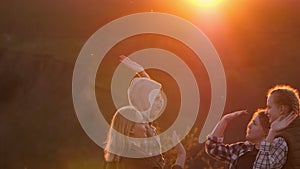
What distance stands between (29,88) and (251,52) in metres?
7.12

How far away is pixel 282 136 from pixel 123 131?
111 cm

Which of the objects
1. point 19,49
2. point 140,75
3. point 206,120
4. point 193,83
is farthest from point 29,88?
point 140,75

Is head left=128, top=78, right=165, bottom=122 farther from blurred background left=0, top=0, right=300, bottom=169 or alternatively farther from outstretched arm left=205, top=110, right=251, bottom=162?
blurred background left=0, top=0, right=300, bottom=169

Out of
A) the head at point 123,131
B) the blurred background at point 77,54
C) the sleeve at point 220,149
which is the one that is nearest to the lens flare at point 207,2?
the blurred background at point 77,54

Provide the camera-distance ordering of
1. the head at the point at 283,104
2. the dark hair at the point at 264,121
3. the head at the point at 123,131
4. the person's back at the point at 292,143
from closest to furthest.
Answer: the head at the point at 123,131, the person's back at the point at 292,143, the head at the point at 283,104, the dark hair at the point at 264,121

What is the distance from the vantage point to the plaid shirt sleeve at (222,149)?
5.01 metres

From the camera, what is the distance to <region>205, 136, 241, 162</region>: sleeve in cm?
504

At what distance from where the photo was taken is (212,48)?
19.8 metres

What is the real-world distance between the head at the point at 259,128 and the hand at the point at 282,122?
192 mm

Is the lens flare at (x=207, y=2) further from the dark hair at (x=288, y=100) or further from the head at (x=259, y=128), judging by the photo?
the dark hair at (x=288, y=100)

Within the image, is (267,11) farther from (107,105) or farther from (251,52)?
(107,105)

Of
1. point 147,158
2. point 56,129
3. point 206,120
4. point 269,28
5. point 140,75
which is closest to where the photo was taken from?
point 147,158

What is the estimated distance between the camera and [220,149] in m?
5.09

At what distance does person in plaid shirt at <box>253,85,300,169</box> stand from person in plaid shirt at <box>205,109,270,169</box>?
0.19m
